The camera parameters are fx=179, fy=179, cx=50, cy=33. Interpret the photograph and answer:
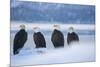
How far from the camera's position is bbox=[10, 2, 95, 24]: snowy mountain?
1.91m

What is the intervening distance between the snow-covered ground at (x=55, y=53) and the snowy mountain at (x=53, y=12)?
0.64 ft

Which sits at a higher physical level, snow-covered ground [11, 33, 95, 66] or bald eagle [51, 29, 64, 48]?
bald eagle [51, 29, 64, 48]

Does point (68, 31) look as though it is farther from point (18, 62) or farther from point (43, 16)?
point (18, 62)

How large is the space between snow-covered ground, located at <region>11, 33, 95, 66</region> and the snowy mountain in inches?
7.7

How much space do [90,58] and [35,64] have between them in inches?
27.1

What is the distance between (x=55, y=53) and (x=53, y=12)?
466mm

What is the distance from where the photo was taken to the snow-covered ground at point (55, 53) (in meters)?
1.91

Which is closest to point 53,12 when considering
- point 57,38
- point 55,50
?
point 57,38

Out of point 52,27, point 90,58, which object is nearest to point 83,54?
point 90,58

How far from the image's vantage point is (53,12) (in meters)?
2.03

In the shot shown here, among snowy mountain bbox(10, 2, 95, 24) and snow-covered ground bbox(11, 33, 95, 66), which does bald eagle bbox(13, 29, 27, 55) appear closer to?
snow-covered ground bbox(11, 33, 95, 66)

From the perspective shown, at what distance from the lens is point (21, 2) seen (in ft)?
6.28

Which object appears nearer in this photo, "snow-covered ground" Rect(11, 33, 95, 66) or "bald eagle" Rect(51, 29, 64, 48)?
"snow-covered ground" Rect(11, 33, 95, 66)

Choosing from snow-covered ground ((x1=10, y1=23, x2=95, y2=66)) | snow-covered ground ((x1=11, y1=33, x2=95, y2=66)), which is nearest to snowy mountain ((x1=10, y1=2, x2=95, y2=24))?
snow-covered ground ((x1=10, y1=23, x2=95, y2=66))
